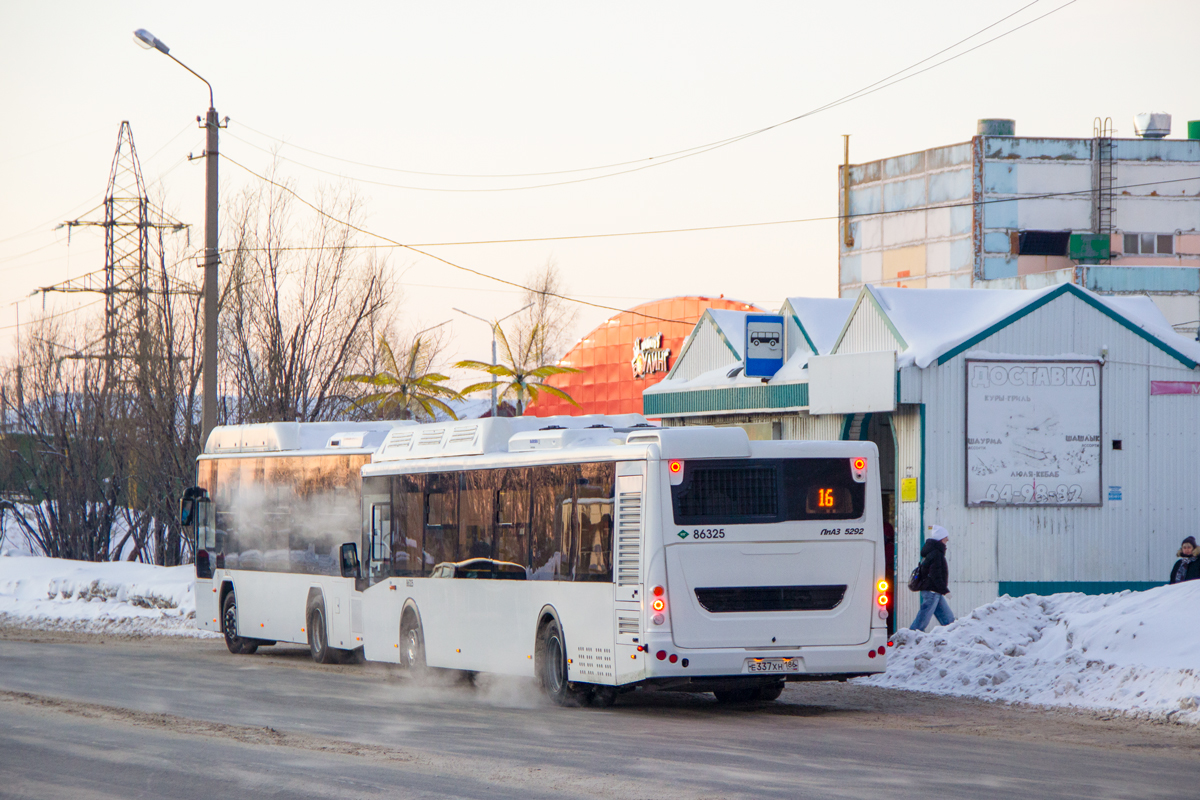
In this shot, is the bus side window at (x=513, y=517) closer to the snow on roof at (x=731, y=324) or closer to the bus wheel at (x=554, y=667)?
the bus wheel at (x=554, y=667)

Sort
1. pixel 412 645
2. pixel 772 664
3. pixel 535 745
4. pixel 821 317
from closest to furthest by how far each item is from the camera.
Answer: pixel 535 745
pixel 772 664
pixel 412 645
pixel 821 317

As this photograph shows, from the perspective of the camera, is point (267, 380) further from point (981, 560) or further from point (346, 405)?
point (981, 560)

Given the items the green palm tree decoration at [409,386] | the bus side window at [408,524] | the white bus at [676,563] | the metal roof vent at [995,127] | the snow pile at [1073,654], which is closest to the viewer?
the white bus at [676,563]

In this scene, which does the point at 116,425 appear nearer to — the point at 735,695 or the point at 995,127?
the point at 735,695

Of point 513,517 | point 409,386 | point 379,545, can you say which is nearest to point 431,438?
point 379,545

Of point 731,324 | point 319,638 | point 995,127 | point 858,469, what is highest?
point 995,127

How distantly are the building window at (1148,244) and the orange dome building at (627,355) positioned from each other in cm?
1991

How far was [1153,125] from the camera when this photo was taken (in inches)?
2857

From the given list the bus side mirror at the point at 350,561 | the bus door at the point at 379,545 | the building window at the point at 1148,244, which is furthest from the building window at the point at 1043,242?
the bus door at the point at 379,545

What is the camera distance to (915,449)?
2166 cm

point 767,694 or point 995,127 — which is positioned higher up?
point 995,127

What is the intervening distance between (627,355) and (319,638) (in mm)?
54027

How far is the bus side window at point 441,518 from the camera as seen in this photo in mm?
17000

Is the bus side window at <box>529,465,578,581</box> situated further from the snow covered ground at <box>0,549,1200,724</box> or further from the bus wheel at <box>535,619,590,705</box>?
the snow covered ground at <box>0,549,1200,724</box>
